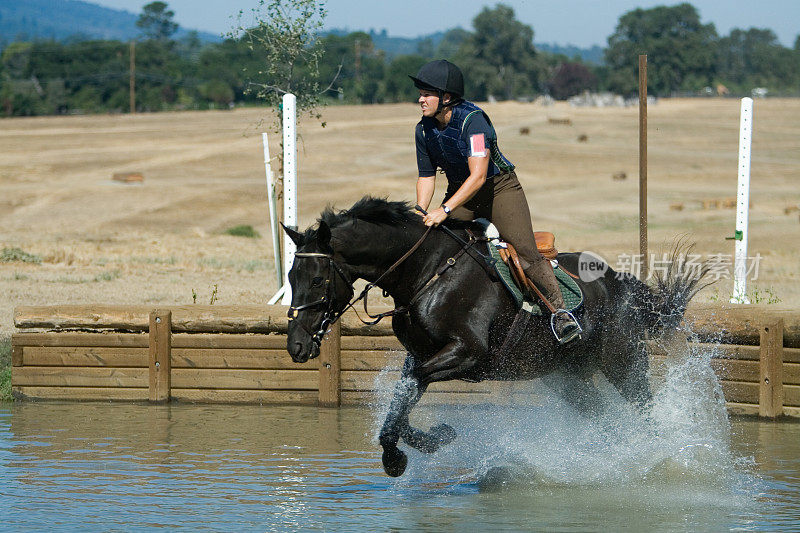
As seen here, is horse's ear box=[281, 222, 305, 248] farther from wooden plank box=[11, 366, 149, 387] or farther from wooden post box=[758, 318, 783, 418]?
wooden post box=[758, 318, 783, 418]

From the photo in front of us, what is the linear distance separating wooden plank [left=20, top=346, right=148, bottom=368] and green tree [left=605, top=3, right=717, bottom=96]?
294 ft

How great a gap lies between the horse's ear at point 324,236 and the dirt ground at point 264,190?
592cm

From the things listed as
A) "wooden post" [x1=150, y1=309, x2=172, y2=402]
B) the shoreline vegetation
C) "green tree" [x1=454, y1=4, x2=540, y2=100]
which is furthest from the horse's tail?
"green tree" [x1=454, y1=4, x2=540, y2=100]

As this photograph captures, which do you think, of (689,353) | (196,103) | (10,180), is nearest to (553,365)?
(689,353)

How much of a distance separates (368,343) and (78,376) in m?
2.90

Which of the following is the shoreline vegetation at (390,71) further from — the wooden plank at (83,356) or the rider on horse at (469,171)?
the rider on horse at (469,171)

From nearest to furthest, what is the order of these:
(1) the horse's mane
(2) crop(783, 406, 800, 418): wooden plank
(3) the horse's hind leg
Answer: (1) the horse's mane
(3) the horse's hind leg
(2) crop(783, 406, 800, 418): wooden plank

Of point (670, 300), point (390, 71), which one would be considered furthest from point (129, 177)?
point (390, 71)

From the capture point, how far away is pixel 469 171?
24.1ft

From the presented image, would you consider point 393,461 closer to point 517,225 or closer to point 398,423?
point 398,423

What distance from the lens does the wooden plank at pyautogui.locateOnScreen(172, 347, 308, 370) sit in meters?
10.5

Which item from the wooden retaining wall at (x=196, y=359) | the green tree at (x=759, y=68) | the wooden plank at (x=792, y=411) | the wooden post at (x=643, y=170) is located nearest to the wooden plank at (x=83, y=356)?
the wooden retaining wall at (x=196, y=359)

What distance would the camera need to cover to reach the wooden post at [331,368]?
1034cm

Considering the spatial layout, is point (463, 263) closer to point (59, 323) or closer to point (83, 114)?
point (59, 323)
